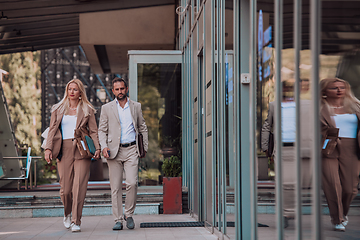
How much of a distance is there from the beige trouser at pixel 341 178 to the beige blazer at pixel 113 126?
3884 millimetres

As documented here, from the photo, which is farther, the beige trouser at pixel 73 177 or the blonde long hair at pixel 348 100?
the beige trouser at pixel 73 177

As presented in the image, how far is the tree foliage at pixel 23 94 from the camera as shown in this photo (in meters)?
24.7

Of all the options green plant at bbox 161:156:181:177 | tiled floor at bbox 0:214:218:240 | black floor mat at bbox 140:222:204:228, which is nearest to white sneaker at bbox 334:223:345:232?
tiled floor at bbox 0:214:218:240

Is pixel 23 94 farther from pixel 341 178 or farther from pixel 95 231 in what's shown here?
pixel 341 178

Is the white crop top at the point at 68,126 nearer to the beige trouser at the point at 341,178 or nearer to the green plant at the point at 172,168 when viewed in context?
the green plant at the point at 172,168

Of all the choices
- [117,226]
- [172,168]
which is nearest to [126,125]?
[117,226]

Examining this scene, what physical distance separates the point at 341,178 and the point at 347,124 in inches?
8.1

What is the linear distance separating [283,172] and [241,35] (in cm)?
148

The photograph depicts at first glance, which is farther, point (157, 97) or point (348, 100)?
point (157, 97)

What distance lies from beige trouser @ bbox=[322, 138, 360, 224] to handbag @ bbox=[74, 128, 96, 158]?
3.88 meters

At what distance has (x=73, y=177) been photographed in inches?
223

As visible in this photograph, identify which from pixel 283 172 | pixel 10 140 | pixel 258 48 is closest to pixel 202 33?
pixel 258 48

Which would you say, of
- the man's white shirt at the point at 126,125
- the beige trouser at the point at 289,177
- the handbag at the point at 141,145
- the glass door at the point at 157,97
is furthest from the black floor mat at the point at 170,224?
the beige trouser at the point at 289,177

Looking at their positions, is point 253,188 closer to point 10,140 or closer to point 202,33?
point 202,33
